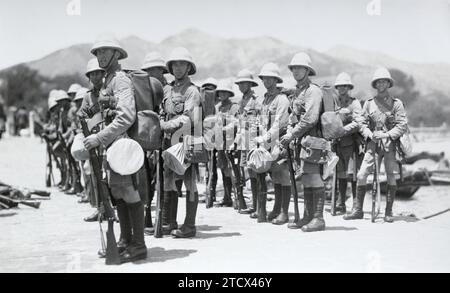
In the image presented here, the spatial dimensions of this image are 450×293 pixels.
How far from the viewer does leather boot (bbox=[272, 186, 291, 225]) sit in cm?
789

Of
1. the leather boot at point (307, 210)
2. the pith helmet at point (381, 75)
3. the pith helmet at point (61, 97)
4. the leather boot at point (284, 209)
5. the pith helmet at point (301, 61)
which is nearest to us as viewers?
the pith helmet at point (301, 61)

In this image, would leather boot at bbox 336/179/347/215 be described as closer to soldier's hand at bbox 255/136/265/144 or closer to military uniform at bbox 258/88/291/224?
military uniform at bbox 258/88/291/224

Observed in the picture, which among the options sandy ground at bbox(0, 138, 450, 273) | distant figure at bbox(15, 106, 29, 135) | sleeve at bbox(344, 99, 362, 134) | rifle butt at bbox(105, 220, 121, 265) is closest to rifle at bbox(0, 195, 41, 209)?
sandy ground at bbox(0, 138, 450, 273)

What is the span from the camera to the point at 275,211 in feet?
27.2

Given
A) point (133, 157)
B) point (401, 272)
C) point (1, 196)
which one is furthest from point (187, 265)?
point (1, 196)

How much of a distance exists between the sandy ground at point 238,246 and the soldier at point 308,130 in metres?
0.31

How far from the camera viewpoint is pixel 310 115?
279 inches

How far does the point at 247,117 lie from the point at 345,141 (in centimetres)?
177

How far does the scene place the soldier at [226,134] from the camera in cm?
1007

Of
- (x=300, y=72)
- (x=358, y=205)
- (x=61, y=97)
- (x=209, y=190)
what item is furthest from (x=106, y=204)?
(x=61, y=97)

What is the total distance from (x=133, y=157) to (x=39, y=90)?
71.6 m

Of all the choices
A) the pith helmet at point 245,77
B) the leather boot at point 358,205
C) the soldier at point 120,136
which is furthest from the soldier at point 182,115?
the leather boot at point 358,205

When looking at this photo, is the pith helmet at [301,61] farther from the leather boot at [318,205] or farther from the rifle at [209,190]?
the rifle at [209,190]
